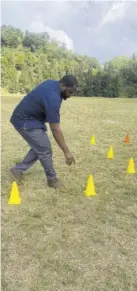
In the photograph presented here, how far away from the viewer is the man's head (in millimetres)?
4168

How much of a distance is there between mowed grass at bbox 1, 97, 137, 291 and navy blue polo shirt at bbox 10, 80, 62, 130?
96 cm

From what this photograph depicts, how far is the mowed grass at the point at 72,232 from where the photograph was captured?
271 centimetres

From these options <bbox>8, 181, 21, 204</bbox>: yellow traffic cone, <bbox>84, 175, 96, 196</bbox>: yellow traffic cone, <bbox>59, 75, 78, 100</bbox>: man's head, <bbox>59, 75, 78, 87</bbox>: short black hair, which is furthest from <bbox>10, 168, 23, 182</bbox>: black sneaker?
<bbox>59, 75, 78, 87</bbox>: short black hair

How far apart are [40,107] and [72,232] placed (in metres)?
1.69

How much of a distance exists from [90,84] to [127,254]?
3507 cm

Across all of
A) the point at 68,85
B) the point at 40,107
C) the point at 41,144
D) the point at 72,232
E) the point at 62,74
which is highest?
the point at 68,85

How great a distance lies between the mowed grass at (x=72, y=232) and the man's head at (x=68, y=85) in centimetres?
136

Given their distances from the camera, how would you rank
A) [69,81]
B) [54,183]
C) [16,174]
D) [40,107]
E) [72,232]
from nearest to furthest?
[72,232] → [69,81] → [40,107] → [54,183] → [16,174]

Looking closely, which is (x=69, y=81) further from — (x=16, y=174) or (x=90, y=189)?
(x=16, y=174)

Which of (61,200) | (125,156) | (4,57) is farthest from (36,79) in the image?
(61,200)

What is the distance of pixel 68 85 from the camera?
418 cm

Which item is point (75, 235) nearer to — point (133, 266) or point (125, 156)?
point (133, 266)

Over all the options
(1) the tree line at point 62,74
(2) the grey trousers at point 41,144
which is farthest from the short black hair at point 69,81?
(1) the tree line at point 62,74

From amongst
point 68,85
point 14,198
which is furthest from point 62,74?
point 14,198
